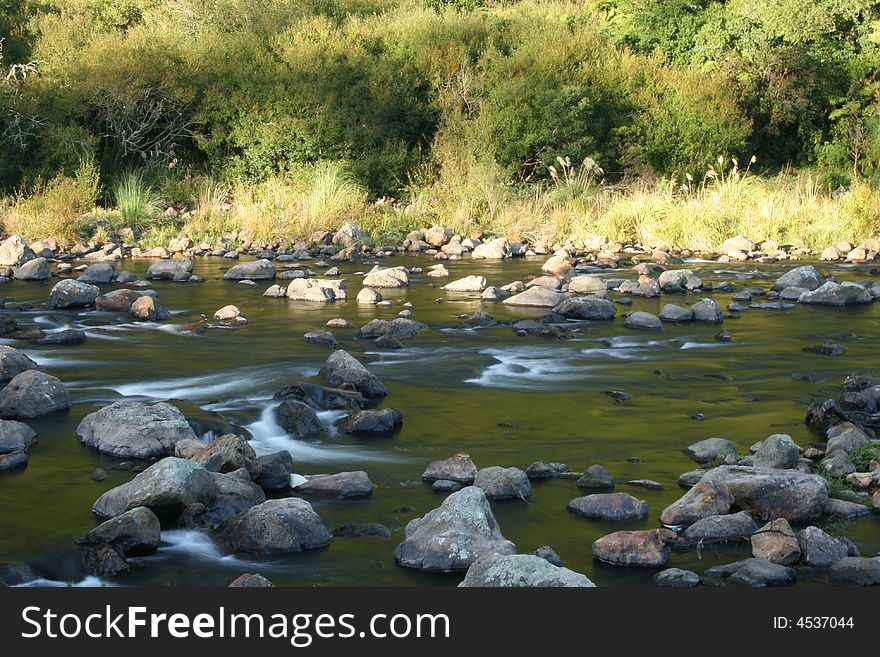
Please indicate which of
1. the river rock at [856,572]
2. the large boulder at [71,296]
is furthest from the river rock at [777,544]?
the large boulder at [71,296]

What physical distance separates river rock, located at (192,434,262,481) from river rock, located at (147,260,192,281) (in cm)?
811

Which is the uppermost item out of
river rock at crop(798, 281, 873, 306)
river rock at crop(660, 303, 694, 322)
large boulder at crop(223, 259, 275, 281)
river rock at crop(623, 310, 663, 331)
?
→ river rock at crop(623, 310, 663, 331)

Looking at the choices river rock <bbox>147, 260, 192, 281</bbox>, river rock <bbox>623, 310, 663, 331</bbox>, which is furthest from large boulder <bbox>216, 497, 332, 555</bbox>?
river rock <bbox>147, 260, 192, 281</bbox>

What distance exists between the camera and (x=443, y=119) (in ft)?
74.0

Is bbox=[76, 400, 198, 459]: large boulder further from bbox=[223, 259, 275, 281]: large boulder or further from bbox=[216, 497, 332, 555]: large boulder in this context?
bbox=[223, 259, 275, 281]: large boulder

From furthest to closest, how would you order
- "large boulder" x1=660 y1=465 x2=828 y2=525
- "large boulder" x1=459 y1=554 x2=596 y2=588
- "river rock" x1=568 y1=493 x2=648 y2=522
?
"river rock" x1=568 y1=493 x2=648 y2=522 < "large boulder" x1=660 y1=465 x2=828 y2=525 < "large boulder" x1=459 y1=554 x2=596 y2=588

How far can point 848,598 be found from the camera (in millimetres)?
3639

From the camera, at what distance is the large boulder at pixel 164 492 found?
470cm

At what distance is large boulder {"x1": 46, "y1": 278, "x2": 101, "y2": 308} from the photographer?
1076cm

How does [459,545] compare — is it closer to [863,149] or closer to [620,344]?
[620,344]

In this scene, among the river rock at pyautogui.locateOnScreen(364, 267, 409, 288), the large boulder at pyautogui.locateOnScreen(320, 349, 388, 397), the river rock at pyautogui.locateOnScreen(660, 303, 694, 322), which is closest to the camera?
the large boulder at pyautogui.locateOnScreen(320, 349, 388, 397)

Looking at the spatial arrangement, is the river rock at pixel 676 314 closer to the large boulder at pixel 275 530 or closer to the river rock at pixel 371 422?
the river rock at pixel 371 422

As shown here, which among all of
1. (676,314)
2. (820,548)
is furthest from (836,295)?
(820,548)

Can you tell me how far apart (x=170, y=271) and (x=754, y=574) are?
10.4m
